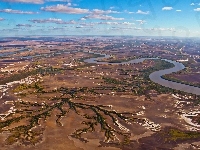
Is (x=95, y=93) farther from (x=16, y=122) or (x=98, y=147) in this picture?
(x=98, y=147)

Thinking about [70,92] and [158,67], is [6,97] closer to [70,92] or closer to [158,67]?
[70,92]

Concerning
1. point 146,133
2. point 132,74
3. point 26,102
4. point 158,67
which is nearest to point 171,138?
point 146,133

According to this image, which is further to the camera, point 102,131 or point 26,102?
point 26,102

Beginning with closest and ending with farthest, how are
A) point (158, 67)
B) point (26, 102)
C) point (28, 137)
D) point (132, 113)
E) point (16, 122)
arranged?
point (28, 137), point (16, 122), point (132, 113), point (26, 102), point (158, 67)

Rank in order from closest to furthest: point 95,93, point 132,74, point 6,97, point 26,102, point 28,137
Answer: point 28,137
point 26,102
point 6,97
point 95,93
point 132,74

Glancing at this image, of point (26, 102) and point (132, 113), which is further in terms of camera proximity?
point (26, 102)

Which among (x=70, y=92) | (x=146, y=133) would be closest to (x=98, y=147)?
(x=146, y=133)

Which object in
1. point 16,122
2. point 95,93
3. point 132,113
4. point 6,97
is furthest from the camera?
point 95,93

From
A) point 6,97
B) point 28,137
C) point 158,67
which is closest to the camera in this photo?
point 28,137
